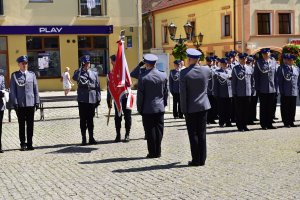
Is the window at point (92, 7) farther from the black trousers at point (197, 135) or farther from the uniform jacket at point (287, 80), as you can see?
the black trousers at point (197, 135)

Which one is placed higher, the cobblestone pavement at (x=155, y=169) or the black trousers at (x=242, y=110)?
the black trousers at (x=242, y=110)

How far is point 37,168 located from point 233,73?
6210mm

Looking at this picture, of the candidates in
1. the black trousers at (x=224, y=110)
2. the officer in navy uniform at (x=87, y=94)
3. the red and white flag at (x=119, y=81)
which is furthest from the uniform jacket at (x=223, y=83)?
the officer in navy uniform at (x=87, y=94)

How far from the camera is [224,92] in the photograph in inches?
588

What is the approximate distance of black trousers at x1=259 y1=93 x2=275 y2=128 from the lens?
13.8 m

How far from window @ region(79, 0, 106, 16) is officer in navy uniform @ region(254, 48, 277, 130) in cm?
Answer: 1927

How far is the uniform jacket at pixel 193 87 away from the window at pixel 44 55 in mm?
23029

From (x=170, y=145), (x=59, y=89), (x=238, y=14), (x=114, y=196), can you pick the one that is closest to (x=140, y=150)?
(x=170, y=145)

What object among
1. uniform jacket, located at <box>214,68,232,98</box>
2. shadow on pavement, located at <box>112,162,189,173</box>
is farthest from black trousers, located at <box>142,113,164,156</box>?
uniform jacket, located at <box>214,68,232,98</box>

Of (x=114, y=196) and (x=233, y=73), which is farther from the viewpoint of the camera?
(x=233, y=73)

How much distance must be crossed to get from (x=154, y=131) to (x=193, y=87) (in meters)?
1.28

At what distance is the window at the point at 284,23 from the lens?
41.7m

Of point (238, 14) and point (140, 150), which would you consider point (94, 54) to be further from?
point (140, 150)

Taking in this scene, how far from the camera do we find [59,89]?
31828mm
